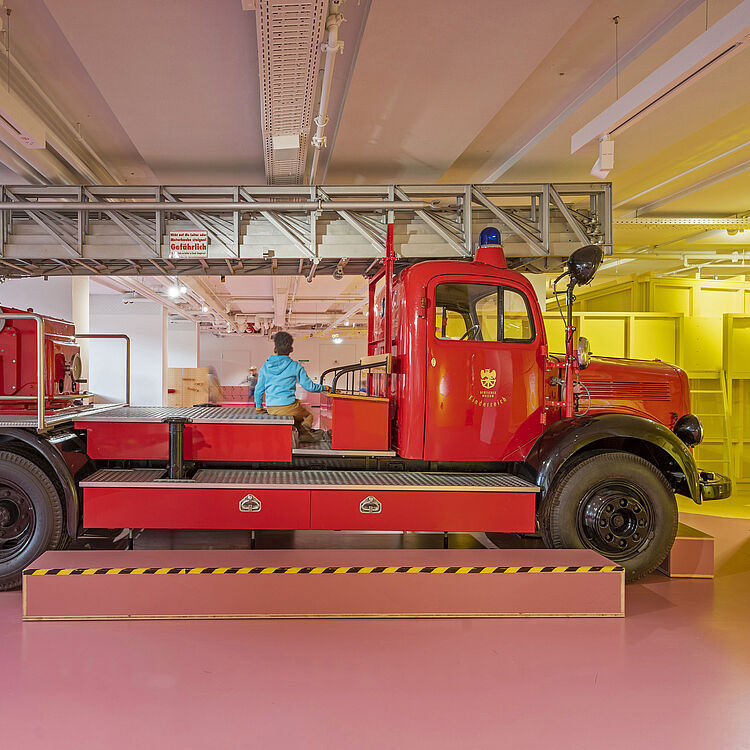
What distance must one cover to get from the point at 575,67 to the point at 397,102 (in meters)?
1.57

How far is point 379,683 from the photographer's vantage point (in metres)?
3.08

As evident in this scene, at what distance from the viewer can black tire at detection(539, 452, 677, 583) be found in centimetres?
442

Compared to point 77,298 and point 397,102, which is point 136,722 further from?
point 77,298

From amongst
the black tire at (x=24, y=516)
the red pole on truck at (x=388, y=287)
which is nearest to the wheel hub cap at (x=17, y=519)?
the black tire at (x=24, y=516)

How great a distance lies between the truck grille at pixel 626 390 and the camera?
510 centimetres

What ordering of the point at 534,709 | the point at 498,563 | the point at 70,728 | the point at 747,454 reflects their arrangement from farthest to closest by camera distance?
the point at 747,454, the point at 498,563, the point at 534,709, the point at 70,728

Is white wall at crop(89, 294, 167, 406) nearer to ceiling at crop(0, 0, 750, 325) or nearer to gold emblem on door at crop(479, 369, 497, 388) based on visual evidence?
ceiling at crop(0, 0, 750, 325)

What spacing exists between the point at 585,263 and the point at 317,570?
3044 millimetres

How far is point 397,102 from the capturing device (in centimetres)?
502

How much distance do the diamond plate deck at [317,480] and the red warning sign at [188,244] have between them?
2.37 metres

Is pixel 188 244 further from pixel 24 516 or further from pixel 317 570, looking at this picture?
pixel 317 570

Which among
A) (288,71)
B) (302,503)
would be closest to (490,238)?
(288,71)

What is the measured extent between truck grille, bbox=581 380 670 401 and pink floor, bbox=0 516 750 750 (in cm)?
188

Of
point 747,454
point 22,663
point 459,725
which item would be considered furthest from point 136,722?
point 747,454
